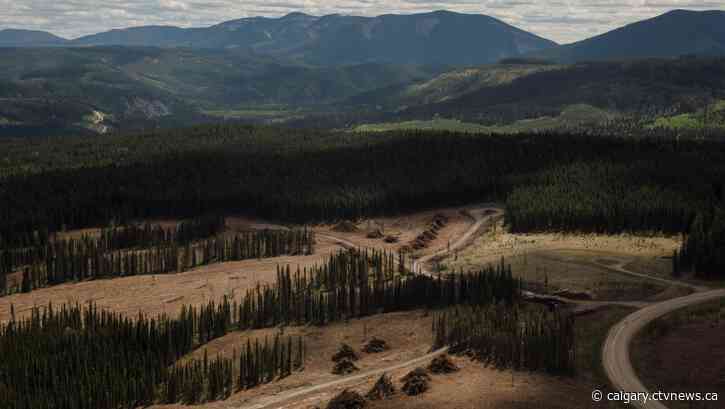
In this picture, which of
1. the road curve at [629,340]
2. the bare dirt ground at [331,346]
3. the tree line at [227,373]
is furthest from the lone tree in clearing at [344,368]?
the road curve at [629,340]

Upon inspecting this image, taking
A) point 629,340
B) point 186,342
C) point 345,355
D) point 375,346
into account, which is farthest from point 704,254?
point 186,342

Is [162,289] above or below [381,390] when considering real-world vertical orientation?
below

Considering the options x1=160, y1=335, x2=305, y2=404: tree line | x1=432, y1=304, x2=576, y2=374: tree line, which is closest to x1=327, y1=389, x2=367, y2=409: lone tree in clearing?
x1=160, y1=335, x2=305, y2=404: tree line

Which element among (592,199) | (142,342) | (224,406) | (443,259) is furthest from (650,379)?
(592,199)

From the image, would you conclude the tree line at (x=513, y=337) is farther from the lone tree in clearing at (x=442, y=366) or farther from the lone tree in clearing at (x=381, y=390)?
the lone tree in clearing at (x=381, y=390)

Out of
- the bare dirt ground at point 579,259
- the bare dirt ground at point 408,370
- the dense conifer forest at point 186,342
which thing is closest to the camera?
the bare dirt ground at point 408,370

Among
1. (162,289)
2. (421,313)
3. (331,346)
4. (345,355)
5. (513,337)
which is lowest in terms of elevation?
(162,289)

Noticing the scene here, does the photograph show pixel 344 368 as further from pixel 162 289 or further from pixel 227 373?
pixel 162 289

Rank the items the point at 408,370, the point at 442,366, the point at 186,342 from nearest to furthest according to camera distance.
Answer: the point at 442,366 → the point at 408,370 → the point at 186,342
